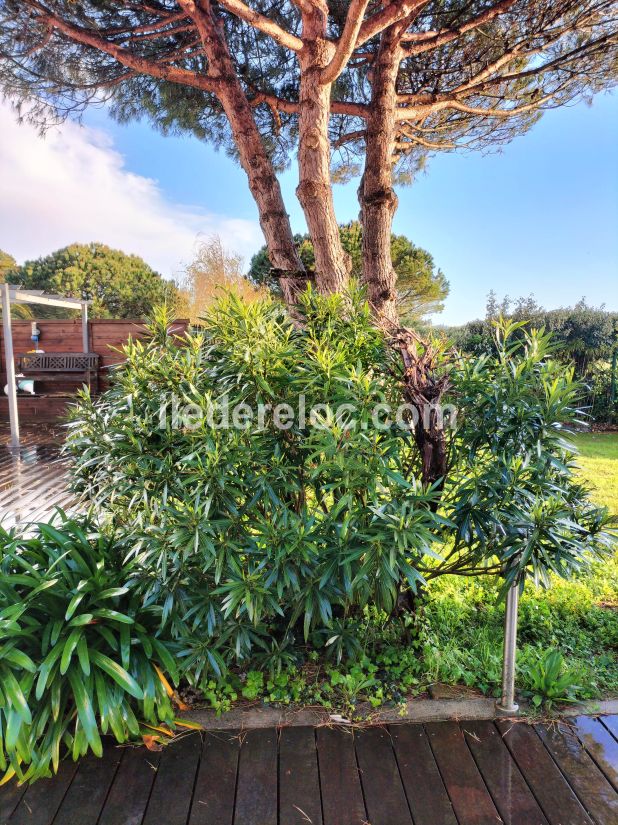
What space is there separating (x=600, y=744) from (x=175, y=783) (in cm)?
129

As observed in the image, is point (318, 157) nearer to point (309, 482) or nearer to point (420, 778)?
point (309, 482)

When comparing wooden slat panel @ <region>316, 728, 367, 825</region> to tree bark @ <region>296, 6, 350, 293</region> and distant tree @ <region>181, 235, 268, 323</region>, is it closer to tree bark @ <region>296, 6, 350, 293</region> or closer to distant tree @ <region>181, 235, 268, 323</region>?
tree bark @ <region>296, 6, 350, 293</region>

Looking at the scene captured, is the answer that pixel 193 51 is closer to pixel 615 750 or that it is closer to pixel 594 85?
pixel 594 85

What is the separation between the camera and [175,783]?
139 centimetres

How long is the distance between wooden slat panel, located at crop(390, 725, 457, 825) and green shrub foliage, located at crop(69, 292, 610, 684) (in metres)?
0.31

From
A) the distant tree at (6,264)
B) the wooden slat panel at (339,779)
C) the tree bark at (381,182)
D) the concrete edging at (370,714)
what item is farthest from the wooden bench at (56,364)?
the distant tree at (6,264)

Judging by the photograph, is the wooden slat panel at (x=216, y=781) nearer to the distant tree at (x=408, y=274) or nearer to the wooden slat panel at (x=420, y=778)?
the wooden slat panel at (x=420, y=778)

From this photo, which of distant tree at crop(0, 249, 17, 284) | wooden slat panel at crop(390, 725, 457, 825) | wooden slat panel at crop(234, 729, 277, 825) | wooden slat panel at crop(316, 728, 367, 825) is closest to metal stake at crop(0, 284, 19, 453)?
wooden slat panel at crop(234, 729, 277, 825)

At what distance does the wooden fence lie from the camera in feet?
26.3

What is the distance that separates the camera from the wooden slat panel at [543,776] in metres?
1.29

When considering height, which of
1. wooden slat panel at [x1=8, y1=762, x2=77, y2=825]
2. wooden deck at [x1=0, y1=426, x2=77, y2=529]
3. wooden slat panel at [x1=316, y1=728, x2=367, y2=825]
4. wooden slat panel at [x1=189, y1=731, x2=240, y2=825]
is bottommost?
wooden deck at [x1=0, y1=426, x2=77, y2=529]

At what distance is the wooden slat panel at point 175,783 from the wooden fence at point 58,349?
23.2 ft

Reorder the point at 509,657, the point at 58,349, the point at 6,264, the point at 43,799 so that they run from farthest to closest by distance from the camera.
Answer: the point at 6,264
the point at 58,349
the point at 509,657
the point at 43,799

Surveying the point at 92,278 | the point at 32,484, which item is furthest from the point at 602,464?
the point at 92,278
